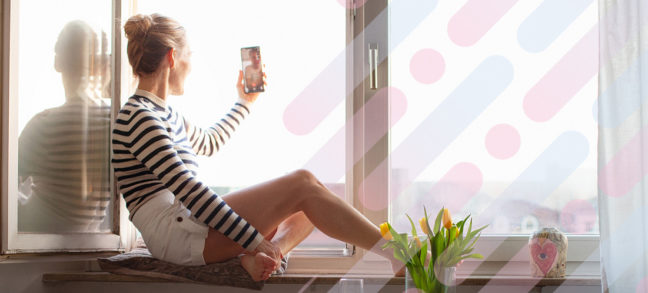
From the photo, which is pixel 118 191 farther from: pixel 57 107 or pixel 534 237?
pixel 534 237

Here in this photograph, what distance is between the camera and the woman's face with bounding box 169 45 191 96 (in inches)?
80.3

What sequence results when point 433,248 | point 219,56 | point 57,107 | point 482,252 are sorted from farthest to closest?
point 219,56 → point 482,252 → point 57,107 → point 433,248

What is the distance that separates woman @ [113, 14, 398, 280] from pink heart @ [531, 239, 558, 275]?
0.41 metres

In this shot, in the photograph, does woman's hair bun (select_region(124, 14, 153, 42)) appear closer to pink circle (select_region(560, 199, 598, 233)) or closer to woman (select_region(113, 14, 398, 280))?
woman (select_region(113, 14, 398, 280))

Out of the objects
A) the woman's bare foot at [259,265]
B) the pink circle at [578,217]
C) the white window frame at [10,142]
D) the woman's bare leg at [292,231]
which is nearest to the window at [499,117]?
the pink circle at [578,217]

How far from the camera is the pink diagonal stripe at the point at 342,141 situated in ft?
7.22

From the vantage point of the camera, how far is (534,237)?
6.42ft

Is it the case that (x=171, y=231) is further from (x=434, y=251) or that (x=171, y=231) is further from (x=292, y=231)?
(x=434, y=251)

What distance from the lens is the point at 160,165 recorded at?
72.2 inches

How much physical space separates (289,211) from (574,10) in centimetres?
111

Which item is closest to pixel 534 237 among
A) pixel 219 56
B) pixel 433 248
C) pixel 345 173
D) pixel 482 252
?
pixel 482 252

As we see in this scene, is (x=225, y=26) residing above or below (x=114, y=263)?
above

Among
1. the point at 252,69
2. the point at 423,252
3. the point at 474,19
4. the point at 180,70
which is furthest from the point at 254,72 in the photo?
the point at 423,252

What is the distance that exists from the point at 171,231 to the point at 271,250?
0.28 meters
